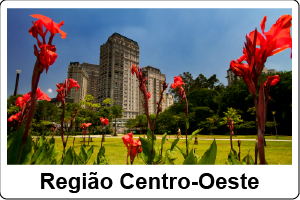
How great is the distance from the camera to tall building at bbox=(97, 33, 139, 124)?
45.0 m

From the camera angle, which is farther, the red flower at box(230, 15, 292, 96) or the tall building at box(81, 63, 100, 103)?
the tall building at box(81, 63, 100, 103)

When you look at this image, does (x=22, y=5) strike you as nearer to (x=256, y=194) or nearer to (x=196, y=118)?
(x=256, y=194)

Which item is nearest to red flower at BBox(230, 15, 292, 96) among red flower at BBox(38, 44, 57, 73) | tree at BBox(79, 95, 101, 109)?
red flower at BBox(38, 44, 57, 73)

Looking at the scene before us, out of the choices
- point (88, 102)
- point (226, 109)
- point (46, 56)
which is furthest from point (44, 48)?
point (226, 109)

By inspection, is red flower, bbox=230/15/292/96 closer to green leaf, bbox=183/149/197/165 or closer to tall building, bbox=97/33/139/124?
green leaf, bbox=183/149/197/165

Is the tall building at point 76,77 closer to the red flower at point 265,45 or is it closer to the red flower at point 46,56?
the red flower at point 46,56

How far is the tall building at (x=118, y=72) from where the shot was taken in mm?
45031

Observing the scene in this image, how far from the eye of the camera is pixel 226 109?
2266 centimetres

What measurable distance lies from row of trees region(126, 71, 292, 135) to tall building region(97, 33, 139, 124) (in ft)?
54.7

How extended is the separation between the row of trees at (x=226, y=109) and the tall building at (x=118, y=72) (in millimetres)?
16662

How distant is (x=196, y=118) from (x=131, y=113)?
28.4 metres

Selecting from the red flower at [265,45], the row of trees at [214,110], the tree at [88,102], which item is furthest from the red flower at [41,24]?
the tree at [88,102]

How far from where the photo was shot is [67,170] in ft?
2.19

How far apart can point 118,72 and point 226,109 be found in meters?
33.7
